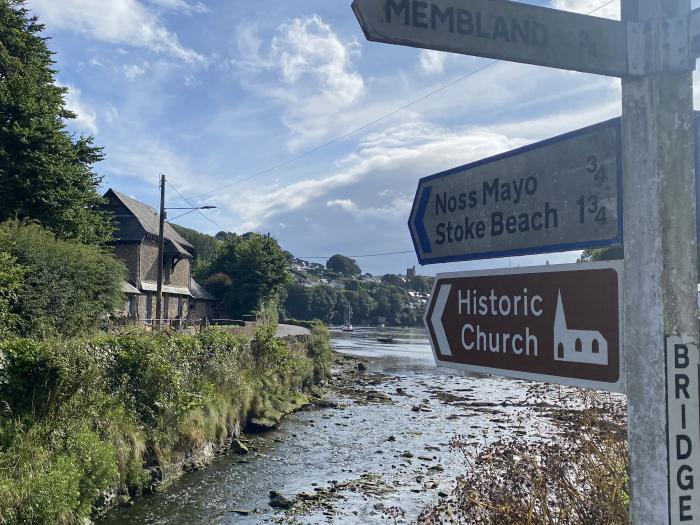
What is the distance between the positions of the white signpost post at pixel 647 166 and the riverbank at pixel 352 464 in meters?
3.95

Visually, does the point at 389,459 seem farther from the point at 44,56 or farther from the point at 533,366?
the point at 44,56

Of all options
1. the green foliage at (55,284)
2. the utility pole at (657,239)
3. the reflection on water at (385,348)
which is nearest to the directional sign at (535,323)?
the utility pole at (657,239)

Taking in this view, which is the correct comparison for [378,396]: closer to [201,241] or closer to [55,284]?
[55,284]

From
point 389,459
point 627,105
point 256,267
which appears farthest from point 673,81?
point 256,267

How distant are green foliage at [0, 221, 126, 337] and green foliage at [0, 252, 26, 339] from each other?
1.28ft

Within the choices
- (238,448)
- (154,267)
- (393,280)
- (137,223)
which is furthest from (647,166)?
A: (393,280)

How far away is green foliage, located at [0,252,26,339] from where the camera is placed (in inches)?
542

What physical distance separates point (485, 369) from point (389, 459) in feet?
54.9

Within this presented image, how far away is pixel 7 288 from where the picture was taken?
14227mm

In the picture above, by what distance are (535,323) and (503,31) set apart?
43.4 inches

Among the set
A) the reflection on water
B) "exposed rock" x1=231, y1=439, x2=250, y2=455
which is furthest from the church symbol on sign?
the reflection on water

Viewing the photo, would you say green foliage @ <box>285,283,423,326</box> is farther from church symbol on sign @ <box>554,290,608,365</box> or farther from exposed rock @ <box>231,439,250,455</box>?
church symbol on sign @ <box>554,290,608,365</box>

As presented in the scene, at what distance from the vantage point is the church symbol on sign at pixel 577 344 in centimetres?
198

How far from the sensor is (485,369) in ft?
7.97
